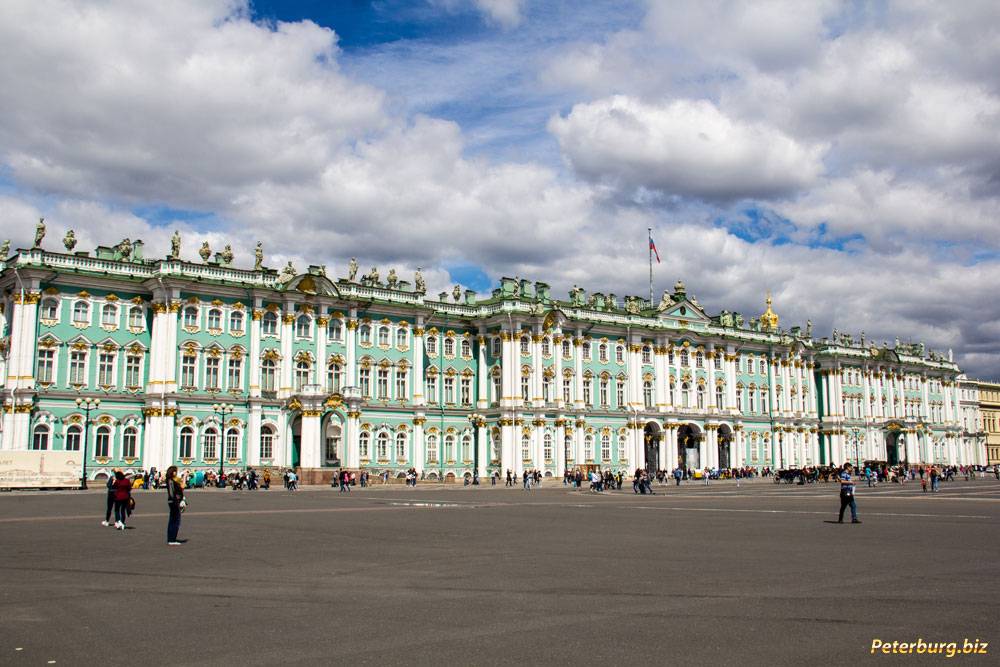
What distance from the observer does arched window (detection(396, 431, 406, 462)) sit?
80.2m

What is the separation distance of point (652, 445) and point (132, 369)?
5201 cm

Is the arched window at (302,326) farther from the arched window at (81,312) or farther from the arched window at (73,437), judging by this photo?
the arched window at (73,437)

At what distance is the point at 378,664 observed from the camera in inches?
396

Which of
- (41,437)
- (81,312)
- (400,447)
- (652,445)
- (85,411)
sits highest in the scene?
(81,312)

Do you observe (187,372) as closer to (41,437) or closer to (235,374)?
(235,374)

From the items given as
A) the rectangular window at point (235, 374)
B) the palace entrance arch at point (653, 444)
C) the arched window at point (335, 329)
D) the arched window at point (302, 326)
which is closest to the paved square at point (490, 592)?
the rectangular window at point (235, 374)

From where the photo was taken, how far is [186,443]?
68750 millimetres

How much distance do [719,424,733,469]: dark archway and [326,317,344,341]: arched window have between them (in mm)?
45868

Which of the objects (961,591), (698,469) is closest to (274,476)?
(698,469)

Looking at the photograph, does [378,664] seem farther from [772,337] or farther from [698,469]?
[772,337]

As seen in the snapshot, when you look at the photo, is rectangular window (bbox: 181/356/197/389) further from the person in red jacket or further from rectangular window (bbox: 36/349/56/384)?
the person in red jacket

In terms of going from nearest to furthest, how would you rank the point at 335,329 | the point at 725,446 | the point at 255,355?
the point at 255,355, the point at 335,329, the point at 725,446

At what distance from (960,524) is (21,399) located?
57.2 metres

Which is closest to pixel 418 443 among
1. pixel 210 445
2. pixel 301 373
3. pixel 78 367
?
pixel 301 373
